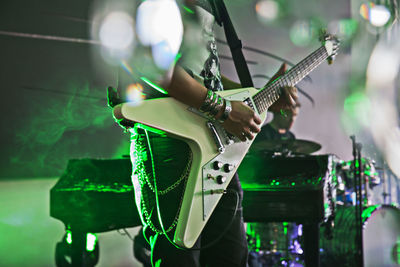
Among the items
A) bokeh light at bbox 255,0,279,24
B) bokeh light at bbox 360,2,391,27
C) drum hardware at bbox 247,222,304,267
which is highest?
bokeh light at bbox 360,2,391,27

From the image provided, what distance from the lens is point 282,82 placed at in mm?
1566

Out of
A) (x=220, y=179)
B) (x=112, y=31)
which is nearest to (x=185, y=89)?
(x=220, y=179)

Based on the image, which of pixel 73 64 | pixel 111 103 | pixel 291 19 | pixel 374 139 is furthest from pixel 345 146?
pixel 111 103

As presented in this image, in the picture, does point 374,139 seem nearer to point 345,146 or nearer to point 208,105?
point 345,146

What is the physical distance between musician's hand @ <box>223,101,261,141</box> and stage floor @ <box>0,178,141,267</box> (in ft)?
5.42

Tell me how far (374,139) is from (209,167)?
4.05 metres

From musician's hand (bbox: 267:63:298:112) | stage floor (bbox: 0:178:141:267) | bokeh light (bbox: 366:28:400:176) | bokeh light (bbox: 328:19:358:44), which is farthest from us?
bokeh light (bbox: 366:28:400:176)

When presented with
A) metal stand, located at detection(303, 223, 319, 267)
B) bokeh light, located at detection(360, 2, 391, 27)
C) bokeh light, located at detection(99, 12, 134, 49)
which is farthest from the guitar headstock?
bokeh light, located at detection(360, 2, 391, 27)

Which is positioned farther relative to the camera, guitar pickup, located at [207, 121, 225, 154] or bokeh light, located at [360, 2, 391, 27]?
bokeh light, located at [360, 2, 391, 27]

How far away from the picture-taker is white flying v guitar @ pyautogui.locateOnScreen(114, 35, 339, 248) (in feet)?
3.43

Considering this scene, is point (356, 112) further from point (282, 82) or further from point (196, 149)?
point (196, 149)

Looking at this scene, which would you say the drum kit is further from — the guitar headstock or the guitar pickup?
the guitar pickup

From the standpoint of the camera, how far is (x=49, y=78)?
250 centimetres

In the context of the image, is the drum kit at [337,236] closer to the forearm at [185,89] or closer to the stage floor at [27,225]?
the stage floor at [27,225]
